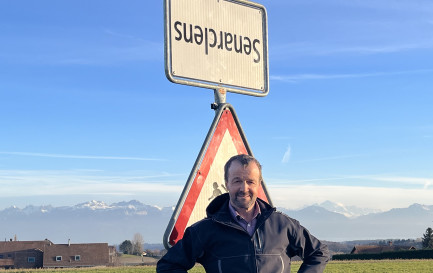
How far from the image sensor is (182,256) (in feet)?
10.5

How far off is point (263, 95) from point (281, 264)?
5.96 feet

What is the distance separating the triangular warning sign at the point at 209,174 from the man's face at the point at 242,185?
68cm

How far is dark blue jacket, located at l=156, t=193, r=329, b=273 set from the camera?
123 inches

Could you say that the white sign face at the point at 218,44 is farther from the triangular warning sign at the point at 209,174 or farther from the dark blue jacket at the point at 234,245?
the dark blue jacket at the point at 234,245

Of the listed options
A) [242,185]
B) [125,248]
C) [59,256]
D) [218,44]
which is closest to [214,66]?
[218,44]

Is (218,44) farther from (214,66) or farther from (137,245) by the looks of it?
(137,245)

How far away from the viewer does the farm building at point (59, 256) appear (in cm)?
10206

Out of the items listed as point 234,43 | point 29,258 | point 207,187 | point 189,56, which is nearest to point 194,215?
point 207,187

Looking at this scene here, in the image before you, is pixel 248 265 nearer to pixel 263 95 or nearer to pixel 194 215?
pixel 194 215

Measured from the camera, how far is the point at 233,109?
4.26 m

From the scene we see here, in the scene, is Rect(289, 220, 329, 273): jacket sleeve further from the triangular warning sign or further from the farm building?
the farm building

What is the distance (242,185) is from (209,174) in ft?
2.73

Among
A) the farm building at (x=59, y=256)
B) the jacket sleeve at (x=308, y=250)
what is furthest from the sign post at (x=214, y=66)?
the farm building at (x=59, y=256)

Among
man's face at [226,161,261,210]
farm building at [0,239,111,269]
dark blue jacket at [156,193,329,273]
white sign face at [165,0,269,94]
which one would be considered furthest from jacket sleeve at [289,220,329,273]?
farm building at [0,239,111,269]
